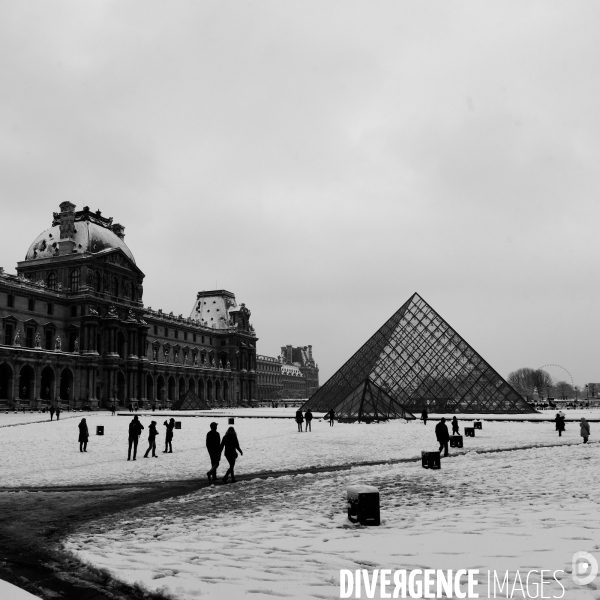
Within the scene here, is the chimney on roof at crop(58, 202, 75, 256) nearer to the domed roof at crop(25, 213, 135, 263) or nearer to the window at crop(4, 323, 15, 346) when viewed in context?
the domed roof at crop(25, 213, 135, 263)

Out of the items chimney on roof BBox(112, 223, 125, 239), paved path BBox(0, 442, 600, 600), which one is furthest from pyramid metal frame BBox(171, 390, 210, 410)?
paved path BBox(0, 442, 600, 600)

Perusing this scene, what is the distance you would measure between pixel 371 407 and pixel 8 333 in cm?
3981

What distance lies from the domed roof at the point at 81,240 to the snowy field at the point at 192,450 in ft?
142

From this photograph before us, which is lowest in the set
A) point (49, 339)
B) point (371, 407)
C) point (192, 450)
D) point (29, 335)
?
point (192, 450)

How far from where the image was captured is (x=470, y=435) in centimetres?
2441

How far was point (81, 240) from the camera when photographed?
69.4m

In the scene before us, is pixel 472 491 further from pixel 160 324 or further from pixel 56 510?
pixel 160 324

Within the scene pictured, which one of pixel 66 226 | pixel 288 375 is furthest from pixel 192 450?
pixel 288 375

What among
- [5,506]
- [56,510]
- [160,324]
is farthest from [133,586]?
[160,324]

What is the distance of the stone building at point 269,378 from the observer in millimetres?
145000

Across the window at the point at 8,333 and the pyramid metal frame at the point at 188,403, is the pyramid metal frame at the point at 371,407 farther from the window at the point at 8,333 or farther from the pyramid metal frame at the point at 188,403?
the window at the point at 8,333

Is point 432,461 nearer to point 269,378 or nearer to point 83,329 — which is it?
point 83,329

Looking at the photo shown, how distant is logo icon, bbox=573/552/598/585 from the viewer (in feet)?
16.8

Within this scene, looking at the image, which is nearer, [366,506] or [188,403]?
[366,506]
